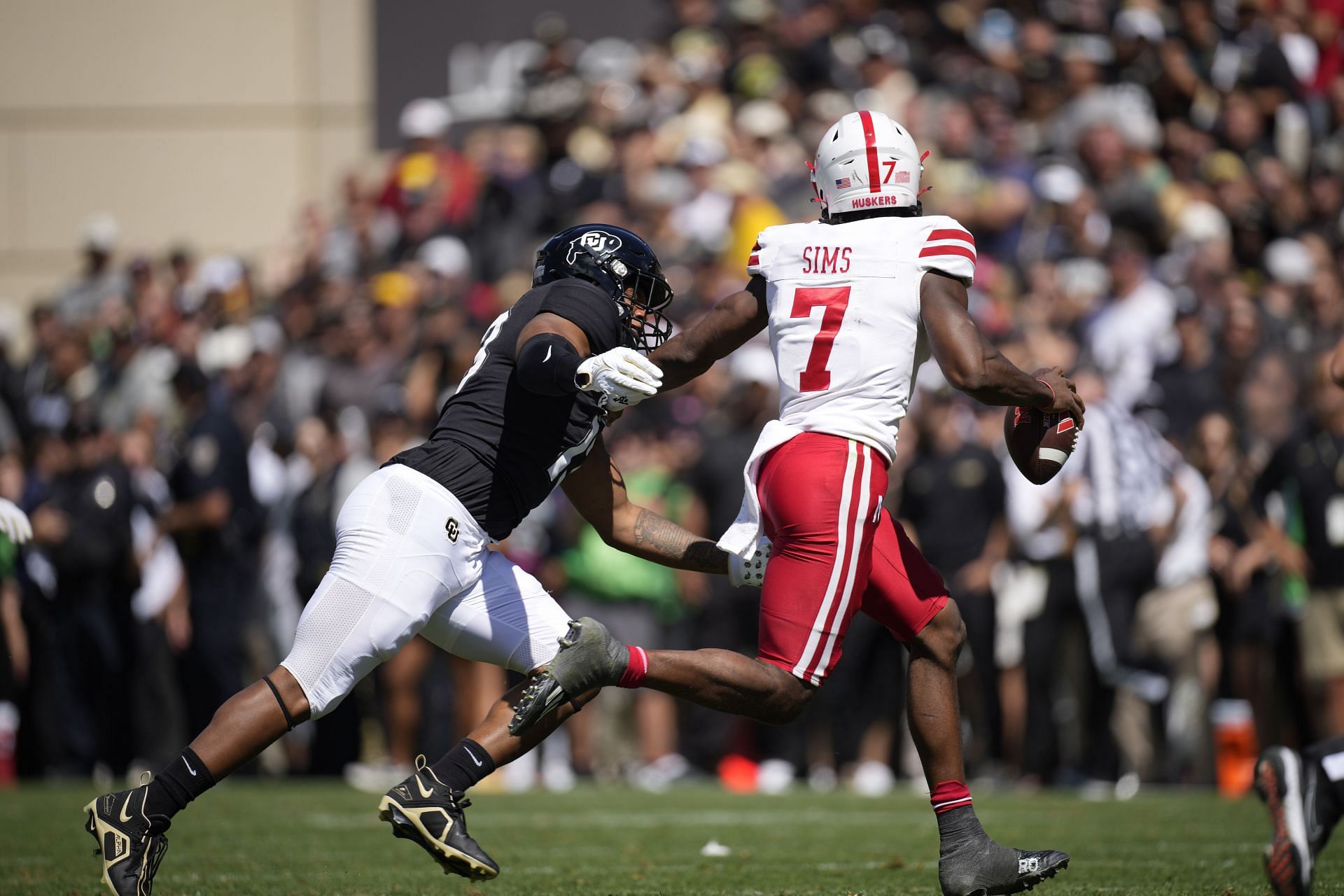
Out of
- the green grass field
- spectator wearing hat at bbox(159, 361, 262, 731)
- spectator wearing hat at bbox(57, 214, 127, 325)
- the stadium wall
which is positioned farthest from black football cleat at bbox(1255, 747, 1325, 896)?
the stadium wall

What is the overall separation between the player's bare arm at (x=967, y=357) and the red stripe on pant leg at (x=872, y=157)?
33cm

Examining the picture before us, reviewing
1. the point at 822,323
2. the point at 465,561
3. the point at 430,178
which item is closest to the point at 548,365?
the point at 465,561

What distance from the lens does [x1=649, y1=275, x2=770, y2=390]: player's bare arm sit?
17.4 ft

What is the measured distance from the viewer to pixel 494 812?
8.74m

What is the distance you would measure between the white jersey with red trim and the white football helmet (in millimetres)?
77

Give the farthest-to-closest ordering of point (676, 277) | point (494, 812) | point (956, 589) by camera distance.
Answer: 1. point (676, 277)
2. point (956, 589)
3. point (494, 812)

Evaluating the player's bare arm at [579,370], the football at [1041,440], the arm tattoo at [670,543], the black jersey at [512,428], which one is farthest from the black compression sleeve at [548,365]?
the football at [1041,440]

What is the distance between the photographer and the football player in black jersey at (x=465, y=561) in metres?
4.84

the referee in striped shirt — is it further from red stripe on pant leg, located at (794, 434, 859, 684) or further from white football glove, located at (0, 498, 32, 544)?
white football glove, located at (0, 498, 32, 544)

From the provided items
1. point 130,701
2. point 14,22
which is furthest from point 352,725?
point 14,22

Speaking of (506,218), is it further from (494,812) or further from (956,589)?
(494,812)

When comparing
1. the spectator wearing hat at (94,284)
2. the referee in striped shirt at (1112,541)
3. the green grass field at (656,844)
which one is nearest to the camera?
the green grass field at (656,844)

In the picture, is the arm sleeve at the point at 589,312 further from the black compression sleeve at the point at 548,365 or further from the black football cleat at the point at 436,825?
the black football cleat at the point at 436,825

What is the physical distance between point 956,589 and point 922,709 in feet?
17.3
